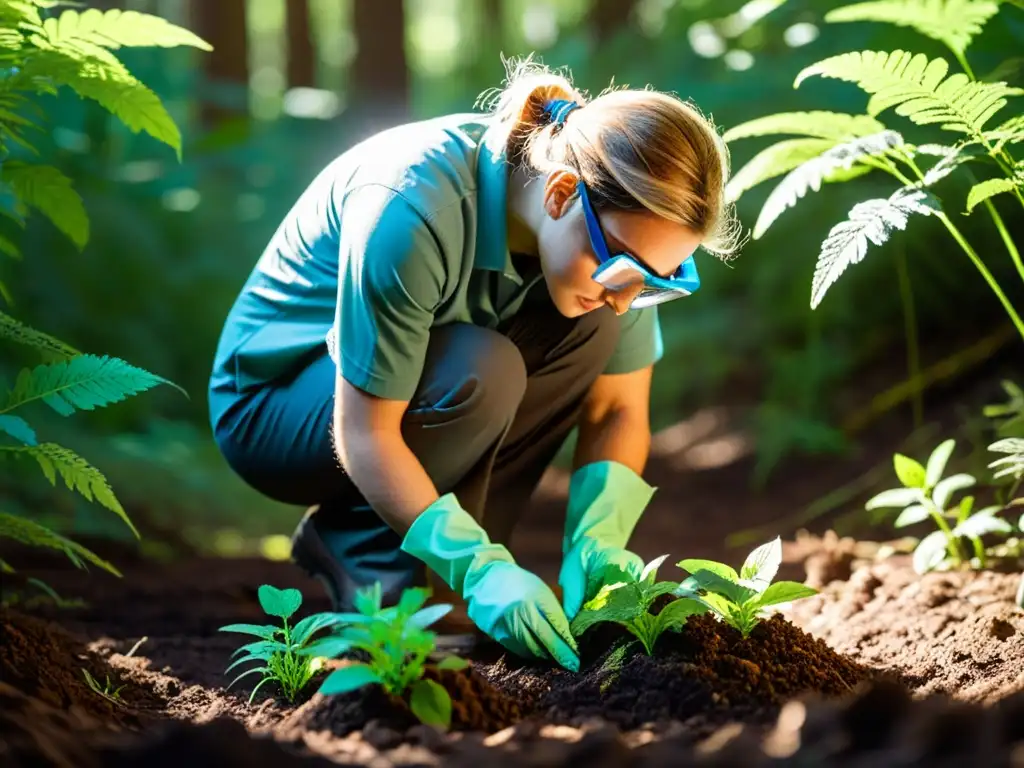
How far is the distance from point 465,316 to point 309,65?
7410 millimetres

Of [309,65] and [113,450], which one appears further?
[309,65]

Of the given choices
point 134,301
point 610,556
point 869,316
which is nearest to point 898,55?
point 610,556

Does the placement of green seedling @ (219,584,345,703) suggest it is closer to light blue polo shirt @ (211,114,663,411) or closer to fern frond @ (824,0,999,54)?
light blue polo shirt @ (211,114,663,411)

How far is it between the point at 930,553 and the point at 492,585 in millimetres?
932

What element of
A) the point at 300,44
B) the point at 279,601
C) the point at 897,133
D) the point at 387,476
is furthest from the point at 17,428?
the point at 300,44

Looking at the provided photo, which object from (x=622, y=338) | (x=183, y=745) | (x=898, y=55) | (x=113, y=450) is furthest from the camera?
(x=113, y=450)

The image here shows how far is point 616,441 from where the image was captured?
237 cm

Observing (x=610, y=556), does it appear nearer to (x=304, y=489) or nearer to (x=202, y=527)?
(x=304, y=489)

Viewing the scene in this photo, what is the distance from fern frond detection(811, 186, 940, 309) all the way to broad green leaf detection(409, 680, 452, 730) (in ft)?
2.61

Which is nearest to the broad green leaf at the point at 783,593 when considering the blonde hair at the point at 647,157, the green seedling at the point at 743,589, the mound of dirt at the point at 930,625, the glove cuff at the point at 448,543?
the green seedling at the point at 743,589

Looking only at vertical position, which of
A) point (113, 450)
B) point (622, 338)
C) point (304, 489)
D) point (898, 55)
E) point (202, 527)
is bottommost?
point (202, 527)

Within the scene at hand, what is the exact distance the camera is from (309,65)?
29.6ft

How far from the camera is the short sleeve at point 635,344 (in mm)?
2381

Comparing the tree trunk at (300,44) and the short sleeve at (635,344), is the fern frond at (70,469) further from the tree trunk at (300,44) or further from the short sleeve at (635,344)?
the tree trunk at (300,44)
